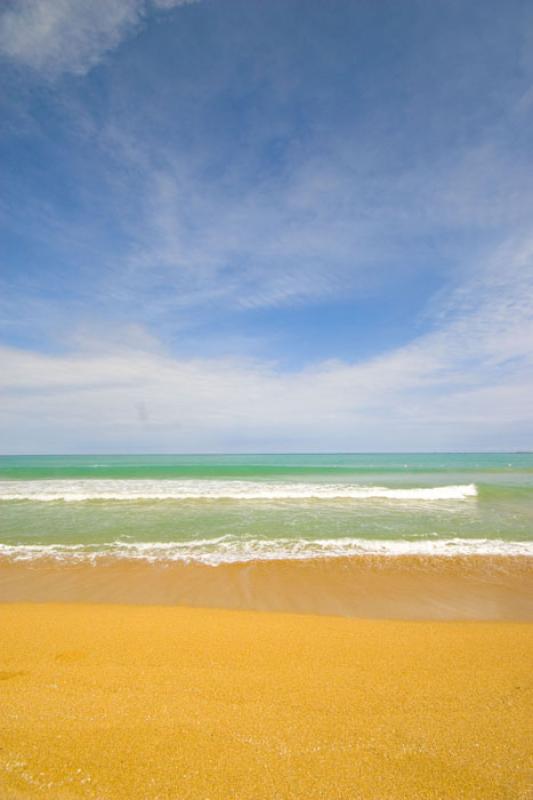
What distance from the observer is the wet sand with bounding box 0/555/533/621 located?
20.1 feet

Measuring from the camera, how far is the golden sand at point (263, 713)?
218 centimetres

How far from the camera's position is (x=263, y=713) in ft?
9.39

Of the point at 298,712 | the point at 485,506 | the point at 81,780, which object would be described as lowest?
the point at 485,506

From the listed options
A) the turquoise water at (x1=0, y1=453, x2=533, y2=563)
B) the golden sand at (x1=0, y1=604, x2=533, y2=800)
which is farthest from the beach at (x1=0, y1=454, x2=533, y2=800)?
the turquoise water at (x1=0, y1=453, x2=533, y2=563)

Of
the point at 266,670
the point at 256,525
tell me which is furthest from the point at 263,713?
the point at 256,525

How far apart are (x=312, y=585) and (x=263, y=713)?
4.52 m

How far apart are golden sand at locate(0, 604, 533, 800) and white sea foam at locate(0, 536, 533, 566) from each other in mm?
3976

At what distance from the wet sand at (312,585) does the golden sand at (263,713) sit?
137 cm

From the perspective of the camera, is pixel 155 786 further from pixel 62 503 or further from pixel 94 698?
pixel 62 503

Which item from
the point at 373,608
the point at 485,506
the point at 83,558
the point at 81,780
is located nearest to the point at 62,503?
the point at 83,558

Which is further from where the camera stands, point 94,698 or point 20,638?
point 20,638

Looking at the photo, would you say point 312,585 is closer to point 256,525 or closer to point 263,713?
point 263,713

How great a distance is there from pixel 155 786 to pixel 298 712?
1222mm

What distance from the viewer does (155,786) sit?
7.06ft
